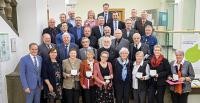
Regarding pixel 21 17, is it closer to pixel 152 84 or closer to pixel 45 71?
pixel 45 71

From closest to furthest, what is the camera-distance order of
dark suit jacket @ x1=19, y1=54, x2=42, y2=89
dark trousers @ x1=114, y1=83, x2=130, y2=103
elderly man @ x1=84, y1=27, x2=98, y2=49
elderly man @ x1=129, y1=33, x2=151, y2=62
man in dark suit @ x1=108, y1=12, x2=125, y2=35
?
dark suit jacket @ x1=19, y1=54, x2=42, y2=89 < dark trousers @ x1=114, y1=83, x2=130, y2=103 < elderly man @ x1=129, y1=33, x2=151, y2=62 < elderly man @ x1=84, y1=27, x2=98, y2=49 < man in dark suit @ x1=108, y1=12, x2=125, y2=35

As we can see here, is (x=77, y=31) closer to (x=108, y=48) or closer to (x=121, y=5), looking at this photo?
(x=108, y=48)

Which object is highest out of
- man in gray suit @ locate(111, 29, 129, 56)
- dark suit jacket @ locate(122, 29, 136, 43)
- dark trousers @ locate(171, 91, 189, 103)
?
dark suit jacket @ locate(122, 29, 136, 43)

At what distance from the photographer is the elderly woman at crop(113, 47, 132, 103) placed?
4.64m

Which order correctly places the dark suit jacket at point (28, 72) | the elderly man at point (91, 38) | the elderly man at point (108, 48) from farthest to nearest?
1. the elderly man at point (91, 38)
2. the elderly man at point (108, 48)
3. the dark suit jacket at point (28, 72)

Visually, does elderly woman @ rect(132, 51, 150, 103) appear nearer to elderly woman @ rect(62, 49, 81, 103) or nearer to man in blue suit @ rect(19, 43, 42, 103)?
elderly woman @ rect(62, 49, 81, 103)

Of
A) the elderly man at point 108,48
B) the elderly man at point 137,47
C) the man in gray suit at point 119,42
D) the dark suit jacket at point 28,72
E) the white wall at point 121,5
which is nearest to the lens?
the dark suit jacket at point 28,72

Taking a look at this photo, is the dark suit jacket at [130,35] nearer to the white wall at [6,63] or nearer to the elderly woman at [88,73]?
the elderly woman at [88,73]

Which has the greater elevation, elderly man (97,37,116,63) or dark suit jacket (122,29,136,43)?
dark suit jacket (122,29,136,43)

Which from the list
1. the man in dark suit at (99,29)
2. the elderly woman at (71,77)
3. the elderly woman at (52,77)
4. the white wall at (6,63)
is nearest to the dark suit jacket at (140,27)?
the man in dark suit at (99,29)

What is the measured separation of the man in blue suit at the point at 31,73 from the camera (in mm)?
4480

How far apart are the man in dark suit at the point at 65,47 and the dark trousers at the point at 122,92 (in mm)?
992

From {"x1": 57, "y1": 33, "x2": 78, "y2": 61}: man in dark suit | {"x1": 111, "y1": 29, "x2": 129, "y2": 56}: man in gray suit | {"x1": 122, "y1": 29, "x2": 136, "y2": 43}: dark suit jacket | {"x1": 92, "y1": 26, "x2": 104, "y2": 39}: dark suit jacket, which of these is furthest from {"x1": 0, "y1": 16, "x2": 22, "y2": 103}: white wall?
{"x1": 122, "y1": 29, "x2": 136, "y2": 43}: dark suit jacket

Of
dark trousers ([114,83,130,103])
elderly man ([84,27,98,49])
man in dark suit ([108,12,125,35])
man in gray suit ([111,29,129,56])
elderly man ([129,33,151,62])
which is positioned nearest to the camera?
dark trousers ([114,83,130,103])
